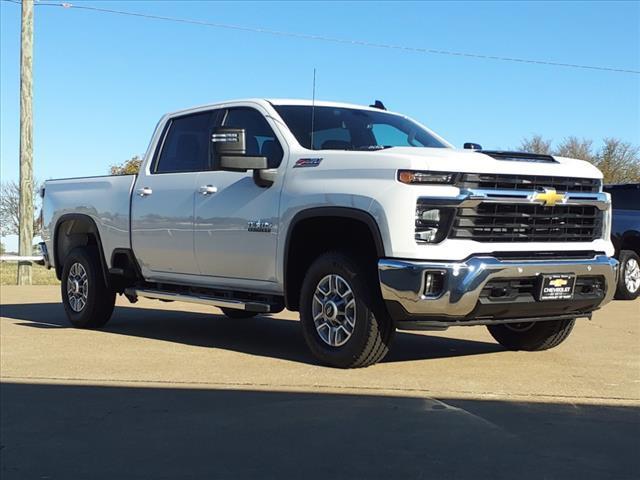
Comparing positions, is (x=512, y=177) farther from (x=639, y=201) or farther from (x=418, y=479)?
(x=639, y=201)

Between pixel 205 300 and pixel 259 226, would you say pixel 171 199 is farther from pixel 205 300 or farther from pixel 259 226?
pixel 259 226

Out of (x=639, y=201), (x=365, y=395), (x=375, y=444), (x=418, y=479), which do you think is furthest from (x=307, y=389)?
(x=639, y=201)

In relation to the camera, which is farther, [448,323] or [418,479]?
[448,323]

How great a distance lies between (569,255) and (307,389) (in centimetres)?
230

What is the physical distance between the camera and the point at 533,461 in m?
3.94

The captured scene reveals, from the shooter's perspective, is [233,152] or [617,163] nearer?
[233,152]

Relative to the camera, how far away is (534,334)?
7199mm

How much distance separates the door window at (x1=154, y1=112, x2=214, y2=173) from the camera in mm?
7887

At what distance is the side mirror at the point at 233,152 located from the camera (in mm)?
6664

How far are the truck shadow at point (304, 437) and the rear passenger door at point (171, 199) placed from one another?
8.03 ft

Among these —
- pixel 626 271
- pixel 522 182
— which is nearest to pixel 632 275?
pixel 626 271

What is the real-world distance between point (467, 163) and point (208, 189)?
2640 millimetres

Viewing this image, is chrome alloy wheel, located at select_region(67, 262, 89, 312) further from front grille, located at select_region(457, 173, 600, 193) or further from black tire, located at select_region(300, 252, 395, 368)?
front grille, located at select_region(457, 173, 600, 193)

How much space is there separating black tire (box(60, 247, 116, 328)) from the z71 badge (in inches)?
105
